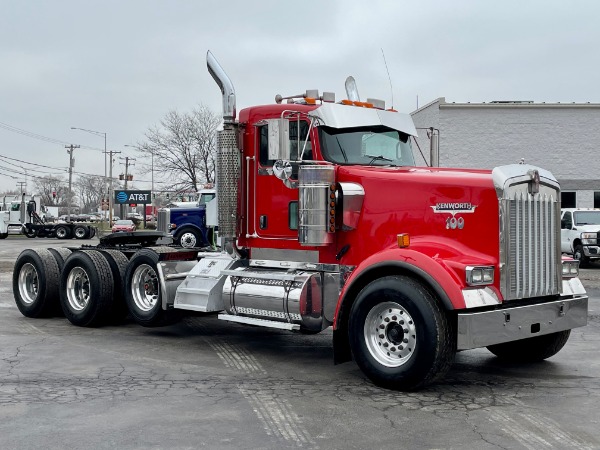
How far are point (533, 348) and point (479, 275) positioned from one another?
6.72 ft

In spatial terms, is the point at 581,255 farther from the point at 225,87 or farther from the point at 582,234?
the point at 225,87

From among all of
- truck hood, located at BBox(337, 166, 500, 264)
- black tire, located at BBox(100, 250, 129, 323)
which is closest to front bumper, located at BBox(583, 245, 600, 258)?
black tire, located at BBox(100, 250, 129, 323)

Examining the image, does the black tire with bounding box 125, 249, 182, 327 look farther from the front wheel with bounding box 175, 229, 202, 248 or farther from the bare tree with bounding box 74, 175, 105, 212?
the bare tree with bounding box 74, 175, 105, 212

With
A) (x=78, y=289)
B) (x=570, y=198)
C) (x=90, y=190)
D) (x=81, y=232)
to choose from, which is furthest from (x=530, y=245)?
(x=90, y=190)

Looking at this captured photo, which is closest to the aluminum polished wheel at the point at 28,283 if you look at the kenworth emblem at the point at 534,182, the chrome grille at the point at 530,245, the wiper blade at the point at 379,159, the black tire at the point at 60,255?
the black tire at the point at 60,255

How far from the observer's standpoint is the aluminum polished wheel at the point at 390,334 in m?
6.70

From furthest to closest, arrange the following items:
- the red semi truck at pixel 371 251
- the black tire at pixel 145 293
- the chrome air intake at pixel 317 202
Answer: the black tire at pixel 145 293 → the chrome air intake at pixel 317 202 → the red semi truck at pixel 371 251

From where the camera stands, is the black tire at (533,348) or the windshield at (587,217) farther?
the windshield at (587,217)

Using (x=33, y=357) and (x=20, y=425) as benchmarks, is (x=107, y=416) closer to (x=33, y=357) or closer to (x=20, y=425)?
(x=20, y=425)

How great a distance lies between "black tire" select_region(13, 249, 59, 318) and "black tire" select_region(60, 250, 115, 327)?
463 millimetres

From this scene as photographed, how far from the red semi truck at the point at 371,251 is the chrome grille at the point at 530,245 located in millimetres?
17

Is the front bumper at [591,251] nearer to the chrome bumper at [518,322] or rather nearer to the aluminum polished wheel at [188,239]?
the aluminum polished wheel at [188,239]

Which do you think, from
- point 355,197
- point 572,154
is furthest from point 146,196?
point 355,197

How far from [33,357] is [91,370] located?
3.41 ft
